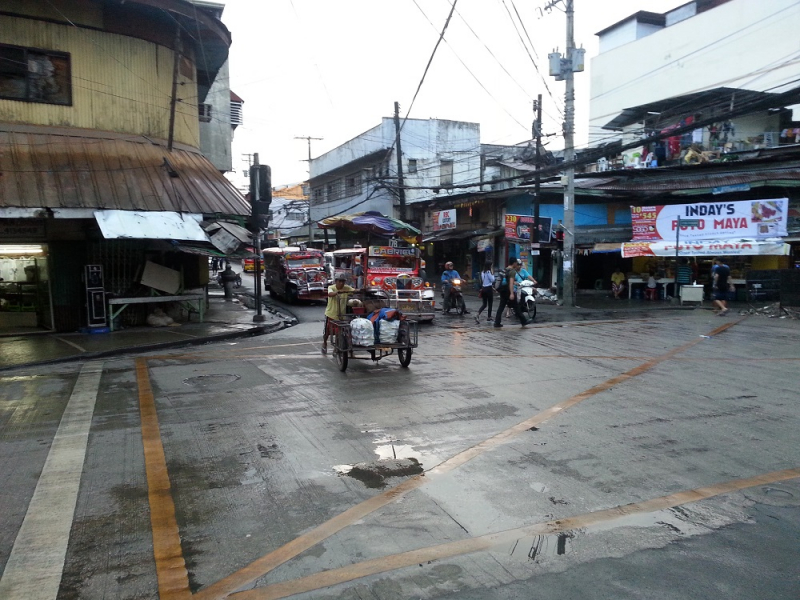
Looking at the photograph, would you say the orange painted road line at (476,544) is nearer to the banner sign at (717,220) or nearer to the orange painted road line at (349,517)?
the orange painted road line at (349,517)

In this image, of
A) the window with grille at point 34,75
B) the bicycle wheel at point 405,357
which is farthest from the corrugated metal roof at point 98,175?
the bicycle wheel at point 405,357

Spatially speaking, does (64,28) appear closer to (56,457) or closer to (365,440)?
(56,457)

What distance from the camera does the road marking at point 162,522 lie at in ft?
12.1

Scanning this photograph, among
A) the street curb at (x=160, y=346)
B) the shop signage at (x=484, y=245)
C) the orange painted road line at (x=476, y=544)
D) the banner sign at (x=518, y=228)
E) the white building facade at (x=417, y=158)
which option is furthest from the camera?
the white building facade at (x=417, y=158)

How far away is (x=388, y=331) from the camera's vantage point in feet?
34.0

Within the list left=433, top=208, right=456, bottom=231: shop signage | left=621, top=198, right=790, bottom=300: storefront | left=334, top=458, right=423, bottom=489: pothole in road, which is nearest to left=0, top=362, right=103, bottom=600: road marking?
left=334, top=458, right=423, bottom=489: pothole in road

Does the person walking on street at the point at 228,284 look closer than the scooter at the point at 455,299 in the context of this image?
No

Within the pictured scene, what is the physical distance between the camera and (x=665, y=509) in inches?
187

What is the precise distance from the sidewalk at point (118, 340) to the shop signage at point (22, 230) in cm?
237

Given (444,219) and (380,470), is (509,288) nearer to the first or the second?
(380,470)

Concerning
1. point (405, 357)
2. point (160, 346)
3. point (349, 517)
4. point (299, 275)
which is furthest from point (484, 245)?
point (349, 517)

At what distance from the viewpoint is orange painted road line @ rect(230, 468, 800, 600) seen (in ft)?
12.0

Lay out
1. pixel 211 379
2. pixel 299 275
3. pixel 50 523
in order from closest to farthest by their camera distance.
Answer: pixel 50 523, pixel 211 379, pixel 299 275

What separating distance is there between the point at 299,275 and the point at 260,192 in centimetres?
822
